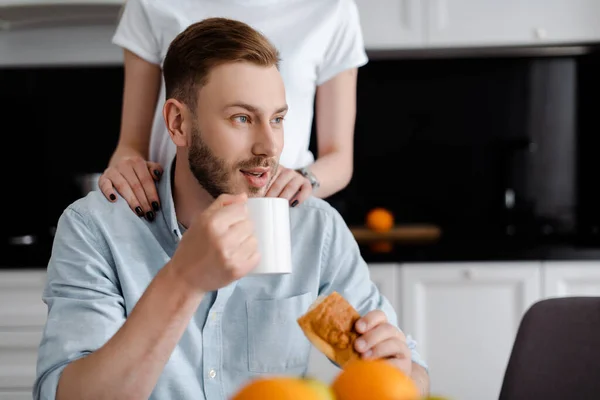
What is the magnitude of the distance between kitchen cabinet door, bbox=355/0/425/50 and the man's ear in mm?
1850

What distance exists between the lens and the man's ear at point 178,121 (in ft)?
4.32

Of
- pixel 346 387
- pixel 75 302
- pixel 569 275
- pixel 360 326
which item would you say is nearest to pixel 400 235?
pixel 569 275

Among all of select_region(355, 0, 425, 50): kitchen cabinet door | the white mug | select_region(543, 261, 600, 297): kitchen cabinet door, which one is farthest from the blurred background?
the white mug

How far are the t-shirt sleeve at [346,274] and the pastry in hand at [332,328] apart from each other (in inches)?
16.3

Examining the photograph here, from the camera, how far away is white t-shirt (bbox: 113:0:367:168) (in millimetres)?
1630

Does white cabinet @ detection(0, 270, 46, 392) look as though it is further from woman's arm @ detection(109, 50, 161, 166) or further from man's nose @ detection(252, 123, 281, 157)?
man's nose @ detection(252, 123, 281, 157)

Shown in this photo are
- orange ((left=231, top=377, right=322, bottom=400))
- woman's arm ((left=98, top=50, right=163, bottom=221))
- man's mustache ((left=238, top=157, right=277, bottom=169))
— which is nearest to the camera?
orange ((left=231, top=377, right=322, bottom=400))

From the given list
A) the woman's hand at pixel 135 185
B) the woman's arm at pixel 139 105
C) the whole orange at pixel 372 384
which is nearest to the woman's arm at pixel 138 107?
the woman's arm at pixel 139 105

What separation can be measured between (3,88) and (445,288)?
6.63 ft

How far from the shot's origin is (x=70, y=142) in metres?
3.39

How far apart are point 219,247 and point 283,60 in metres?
0.86

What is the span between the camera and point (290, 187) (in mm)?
1399

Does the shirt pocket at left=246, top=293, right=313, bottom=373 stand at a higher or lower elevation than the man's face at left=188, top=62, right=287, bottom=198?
lower

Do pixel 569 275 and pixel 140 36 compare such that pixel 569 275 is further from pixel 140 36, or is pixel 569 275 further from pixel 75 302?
→ pixel 75 302
